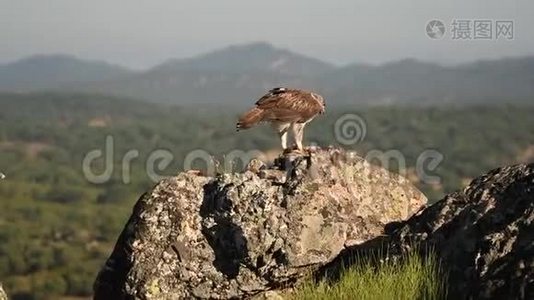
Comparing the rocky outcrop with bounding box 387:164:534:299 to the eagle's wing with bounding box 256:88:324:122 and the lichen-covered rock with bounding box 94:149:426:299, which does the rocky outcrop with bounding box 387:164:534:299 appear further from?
the eagle's wing with bounding box 256:88:324:122

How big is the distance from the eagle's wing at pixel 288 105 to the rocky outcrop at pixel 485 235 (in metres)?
2.57

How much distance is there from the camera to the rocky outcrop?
236 inches

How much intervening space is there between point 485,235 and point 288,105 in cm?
376

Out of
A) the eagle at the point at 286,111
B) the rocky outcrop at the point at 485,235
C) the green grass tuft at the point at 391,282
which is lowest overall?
the green grass tuft at the point at 391,282

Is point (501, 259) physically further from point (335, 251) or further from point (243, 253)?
point (243, 253)

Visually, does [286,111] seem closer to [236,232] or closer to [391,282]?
[236,232]

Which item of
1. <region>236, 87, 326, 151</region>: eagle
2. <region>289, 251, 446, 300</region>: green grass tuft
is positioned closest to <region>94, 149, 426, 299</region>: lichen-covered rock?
<region>289, 251, 446, 300</region>: green grass tuft

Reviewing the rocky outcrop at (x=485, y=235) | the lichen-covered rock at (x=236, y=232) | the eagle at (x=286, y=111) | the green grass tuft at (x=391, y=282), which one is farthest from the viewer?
the eagle at (x=286, y=111)

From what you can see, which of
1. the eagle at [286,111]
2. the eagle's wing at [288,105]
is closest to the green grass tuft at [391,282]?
the eagle at [286,111]

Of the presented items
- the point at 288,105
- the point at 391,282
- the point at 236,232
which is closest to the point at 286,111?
the point at 288,105

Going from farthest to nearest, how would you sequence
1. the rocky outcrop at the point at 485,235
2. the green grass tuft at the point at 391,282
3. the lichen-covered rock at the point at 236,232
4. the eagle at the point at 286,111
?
1. the eagle at the point at 286,111
2. the lichen-covered rock at the point at 236,232
3. the green grass tuft at the point at 391,282
4. the rocky outcrop at the point at 485,235

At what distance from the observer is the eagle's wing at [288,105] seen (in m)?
9.65

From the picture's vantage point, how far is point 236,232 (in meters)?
7.84

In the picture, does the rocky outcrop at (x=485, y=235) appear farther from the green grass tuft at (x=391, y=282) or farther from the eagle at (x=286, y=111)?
the eagle at (x=286, y=111)
